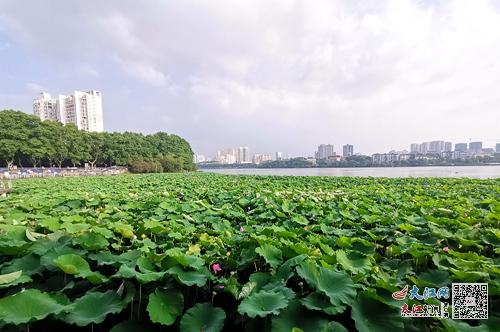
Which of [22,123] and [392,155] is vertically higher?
[22,123]

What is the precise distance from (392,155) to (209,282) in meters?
86.8

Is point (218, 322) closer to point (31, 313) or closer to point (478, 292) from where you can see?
point (31, 313)

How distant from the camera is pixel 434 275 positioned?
1673 mm

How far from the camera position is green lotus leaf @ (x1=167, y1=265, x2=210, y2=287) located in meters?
1.45

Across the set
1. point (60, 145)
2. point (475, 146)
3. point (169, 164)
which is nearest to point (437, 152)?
point (475, 146)

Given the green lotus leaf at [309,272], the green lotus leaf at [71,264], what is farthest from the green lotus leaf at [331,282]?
the green lotus leaf at [71,264]

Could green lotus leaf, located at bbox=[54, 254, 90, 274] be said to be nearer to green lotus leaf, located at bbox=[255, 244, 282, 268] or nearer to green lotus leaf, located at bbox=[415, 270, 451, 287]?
green lotus leaf, located at bbox=[255, 244, 282, 268]

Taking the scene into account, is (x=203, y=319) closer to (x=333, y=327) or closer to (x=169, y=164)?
(x=333, y=327)

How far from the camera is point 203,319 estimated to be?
1.36 meters

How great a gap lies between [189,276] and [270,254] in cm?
50

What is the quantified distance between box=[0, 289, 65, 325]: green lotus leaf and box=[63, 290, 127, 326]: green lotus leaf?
0.21 feet

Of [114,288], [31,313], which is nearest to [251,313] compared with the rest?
[114,288]

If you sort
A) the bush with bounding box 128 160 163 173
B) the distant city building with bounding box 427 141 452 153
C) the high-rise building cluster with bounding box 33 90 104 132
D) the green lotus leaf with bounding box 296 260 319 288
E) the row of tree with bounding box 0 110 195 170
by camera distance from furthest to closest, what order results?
the distant city building with bounding box 427 141 452 153
the high-rise building cluster with bounding box 33 90 104 132
the bush with bounding box 128 160 163 173
the row of tree with bounding box 0 110 195 170
the green lotus leaf with bounding box 296 260 319 288

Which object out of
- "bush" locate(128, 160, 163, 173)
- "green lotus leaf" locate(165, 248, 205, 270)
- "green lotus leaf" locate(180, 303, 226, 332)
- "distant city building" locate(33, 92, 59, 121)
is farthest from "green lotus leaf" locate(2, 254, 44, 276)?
"distant city building" locate(33, 92, 59, 121)
